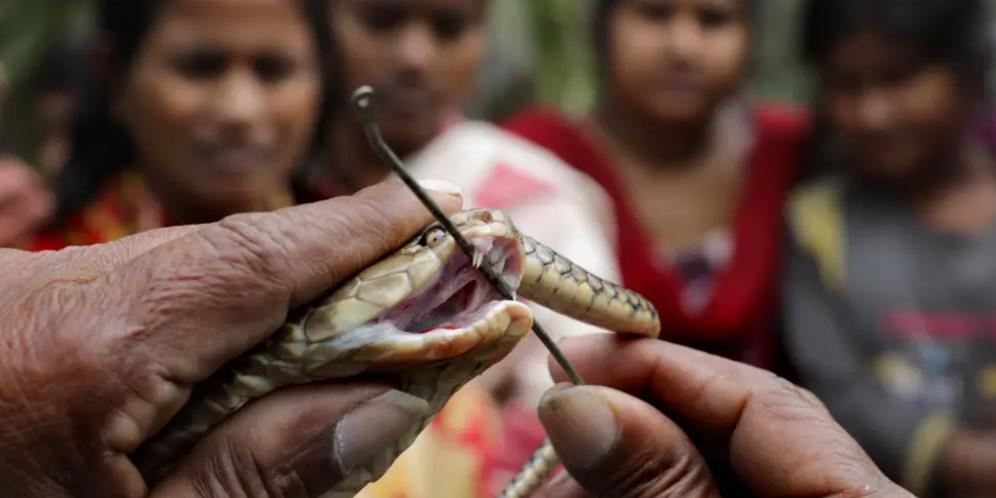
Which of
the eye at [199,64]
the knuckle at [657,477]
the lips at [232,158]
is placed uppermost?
the eye at [199,64]

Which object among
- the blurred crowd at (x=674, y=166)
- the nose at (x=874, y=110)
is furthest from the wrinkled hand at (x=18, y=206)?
the nose at (x=874, y=110)

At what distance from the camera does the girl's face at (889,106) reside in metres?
2.54

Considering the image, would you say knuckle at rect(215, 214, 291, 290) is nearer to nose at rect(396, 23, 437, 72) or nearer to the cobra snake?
the cobra snake

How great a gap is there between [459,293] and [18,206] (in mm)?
1984

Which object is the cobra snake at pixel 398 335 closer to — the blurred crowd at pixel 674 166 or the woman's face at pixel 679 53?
the blurred crowd at pixel 674 166

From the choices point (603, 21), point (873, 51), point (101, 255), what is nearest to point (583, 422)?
point (101, 255)

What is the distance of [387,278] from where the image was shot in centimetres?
88

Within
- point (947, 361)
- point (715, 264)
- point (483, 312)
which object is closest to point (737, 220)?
point (715, 264)

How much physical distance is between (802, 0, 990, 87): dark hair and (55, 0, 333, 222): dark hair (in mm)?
1096

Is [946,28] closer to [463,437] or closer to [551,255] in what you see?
[463,437]

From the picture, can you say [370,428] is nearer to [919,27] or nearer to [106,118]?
[106,118]

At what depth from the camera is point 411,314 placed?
93 centimetres

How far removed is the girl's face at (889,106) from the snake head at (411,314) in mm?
1807

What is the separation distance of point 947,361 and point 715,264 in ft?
1.65
